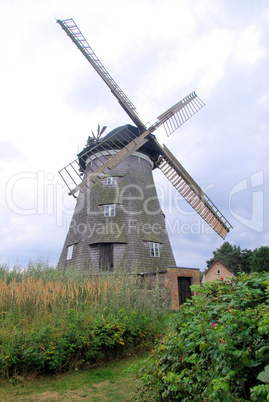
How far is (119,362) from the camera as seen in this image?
614 cm

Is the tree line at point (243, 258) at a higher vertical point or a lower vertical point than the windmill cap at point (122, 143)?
lower

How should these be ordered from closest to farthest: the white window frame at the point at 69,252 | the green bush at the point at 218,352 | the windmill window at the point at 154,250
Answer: the green bush at the point at 218,352 → the windmill window at the point at 154,250 → the white window frame at the point at 69,252

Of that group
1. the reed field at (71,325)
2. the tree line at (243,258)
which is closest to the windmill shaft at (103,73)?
the reed field at (71,325)

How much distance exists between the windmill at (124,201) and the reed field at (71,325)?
6.21 metres

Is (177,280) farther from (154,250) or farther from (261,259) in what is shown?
(261,259)

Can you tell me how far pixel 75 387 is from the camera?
15.9ft

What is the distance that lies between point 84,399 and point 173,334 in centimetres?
211

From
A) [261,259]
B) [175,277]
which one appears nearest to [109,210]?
[175,277]

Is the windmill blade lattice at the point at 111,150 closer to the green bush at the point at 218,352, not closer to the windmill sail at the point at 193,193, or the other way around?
the windmill sail at the point at 193,193

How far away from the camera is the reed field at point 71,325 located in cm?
512

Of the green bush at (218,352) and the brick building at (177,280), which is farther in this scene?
the brick building at (177,280)

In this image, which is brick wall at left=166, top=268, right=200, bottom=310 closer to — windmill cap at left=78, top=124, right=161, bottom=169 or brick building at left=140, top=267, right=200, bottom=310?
brick building at left=140, top=267, right=200, bottom=310

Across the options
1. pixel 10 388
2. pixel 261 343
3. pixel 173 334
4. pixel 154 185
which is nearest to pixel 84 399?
pixel 10 388

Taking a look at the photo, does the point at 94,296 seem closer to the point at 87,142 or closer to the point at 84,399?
the point at 84,399
